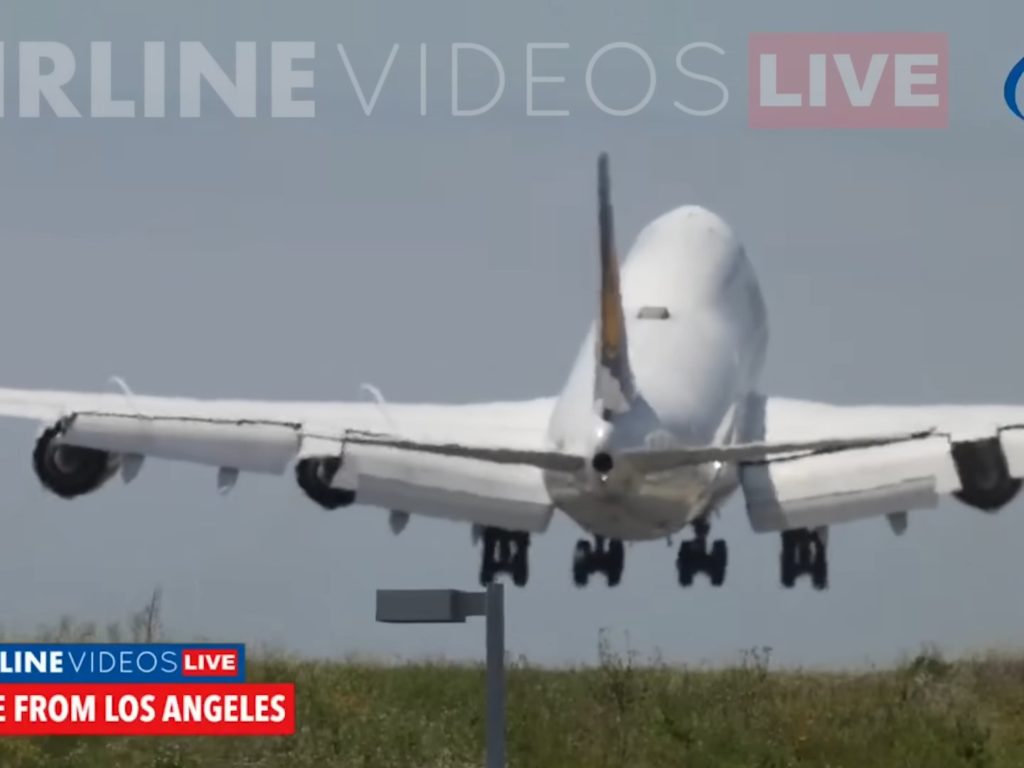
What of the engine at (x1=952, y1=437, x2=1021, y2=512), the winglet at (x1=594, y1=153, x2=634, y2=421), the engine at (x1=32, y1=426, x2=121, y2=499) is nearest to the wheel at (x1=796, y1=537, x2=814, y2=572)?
the engine at (x1=952, y1=437, x2=1021, y2=512)

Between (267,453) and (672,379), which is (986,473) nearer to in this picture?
(672,379)

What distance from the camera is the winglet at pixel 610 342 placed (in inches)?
2143

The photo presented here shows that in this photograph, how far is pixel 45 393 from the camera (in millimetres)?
65438

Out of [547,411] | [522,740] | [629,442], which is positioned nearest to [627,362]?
[629,442]

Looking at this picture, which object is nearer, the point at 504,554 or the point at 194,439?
the point at 194,439

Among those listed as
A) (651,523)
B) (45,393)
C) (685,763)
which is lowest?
(685,763)

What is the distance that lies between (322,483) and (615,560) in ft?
20.1

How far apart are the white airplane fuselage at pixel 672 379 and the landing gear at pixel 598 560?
1.95 m

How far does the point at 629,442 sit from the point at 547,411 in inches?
647

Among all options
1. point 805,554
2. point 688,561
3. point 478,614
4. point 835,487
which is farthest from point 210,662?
point 478,614

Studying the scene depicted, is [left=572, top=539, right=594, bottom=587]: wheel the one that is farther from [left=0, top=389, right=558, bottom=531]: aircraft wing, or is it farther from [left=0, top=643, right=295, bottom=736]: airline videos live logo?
[left=0, top=643, right=295, bottom=736]: airline videos live logo

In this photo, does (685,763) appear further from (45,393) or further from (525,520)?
(45,393)

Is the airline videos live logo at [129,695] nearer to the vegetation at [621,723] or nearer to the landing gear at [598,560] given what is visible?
the vegetation at [621,723]

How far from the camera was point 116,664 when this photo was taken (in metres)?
53.7
